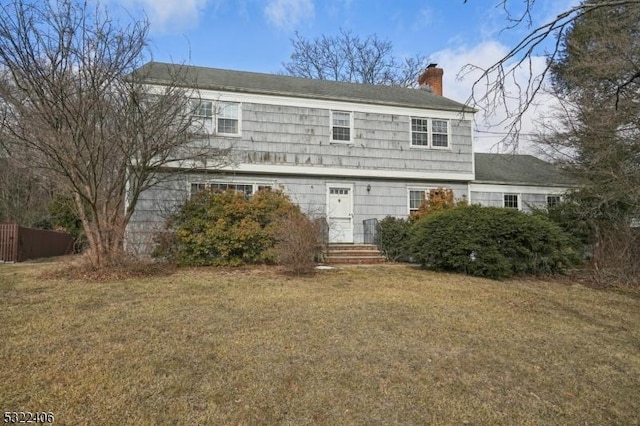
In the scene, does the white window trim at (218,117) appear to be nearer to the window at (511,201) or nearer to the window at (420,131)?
the window at (420,131)

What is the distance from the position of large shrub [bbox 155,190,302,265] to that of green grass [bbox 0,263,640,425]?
3.14 m

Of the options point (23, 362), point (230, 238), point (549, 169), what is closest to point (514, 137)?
point (23, 362)

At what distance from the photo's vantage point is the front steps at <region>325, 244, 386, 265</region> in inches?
507

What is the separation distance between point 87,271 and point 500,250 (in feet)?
32.9

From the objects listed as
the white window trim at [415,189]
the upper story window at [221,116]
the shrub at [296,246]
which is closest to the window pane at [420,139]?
the white window trim at [415,189]

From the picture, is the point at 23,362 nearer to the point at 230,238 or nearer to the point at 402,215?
the point at 230,238

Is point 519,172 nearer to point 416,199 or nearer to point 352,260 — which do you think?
point 416,199

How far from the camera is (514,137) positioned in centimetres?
514

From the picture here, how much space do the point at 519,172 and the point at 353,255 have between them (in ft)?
32.3

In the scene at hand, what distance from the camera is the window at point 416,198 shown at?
51.0 ft

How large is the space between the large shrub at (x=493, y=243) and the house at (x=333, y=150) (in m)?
4.18

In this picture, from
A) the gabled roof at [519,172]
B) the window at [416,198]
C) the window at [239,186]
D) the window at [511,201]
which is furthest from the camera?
the window at [511,201]

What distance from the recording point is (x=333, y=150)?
14625 mm

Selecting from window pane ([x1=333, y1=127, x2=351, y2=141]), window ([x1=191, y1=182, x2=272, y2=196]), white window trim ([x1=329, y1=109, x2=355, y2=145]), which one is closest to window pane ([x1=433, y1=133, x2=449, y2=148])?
white window trim ([x1=329, y1=109, x2=355, y2=145])
